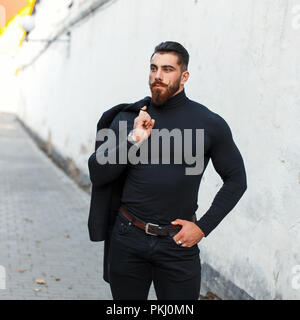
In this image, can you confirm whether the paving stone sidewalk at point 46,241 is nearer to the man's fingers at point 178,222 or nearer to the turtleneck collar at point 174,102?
the man's fingers at point 178,222

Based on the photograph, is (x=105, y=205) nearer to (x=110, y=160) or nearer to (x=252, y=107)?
(x=110, y=160)

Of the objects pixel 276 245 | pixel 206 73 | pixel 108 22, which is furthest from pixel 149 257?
pixel 108 22

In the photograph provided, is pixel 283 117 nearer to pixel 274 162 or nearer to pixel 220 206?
pixel 274 162

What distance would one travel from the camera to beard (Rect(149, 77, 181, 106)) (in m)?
2.93

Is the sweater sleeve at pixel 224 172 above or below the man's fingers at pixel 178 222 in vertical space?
above

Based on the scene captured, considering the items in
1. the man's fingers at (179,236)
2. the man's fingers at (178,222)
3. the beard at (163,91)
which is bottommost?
the man's fingers at (179,236)

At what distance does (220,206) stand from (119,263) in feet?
2.07

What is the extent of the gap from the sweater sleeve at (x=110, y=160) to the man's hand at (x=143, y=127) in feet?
0.26

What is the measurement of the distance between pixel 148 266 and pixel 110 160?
621 millimetres

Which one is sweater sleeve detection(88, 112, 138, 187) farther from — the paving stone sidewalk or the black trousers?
the paving stone sidewalk

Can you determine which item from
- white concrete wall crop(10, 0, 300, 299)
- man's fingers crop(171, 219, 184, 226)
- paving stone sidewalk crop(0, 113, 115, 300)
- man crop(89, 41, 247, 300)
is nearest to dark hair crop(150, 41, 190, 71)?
man crop(89, 41, 247, 300)

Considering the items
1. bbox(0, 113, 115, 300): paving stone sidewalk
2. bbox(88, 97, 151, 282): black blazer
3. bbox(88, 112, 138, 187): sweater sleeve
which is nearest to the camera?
bbox(88, 112, 138, 187): sweater sleeve

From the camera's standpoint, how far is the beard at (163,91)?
9.62 ft

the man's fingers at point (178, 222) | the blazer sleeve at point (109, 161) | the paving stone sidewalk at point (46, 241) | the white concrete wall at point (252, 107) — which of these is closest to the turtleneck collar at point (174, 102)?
the blazer sleeve at point (109, 161)
